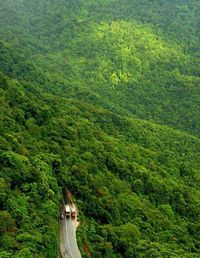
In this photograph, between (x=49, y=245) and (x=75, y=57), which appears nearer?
(x=49, y=245)

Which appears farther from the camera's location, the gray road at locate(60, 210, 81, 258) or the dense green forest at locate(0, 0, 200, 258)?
the dense green forest at locate(0, 0, 200, 258)

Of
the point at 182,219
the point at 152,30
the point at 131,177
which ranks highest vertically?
the point at 152,30

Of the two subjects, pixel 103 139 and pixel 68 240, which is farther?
pixel 103 139

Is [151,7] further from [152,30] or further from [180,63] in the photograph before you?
[180,63]

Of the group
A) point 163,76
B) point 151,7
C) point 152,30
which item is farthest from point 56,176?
point 151,7

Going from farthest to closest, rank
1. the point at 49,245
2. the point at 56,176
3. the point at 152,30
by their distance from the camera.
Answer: the point at 152,30
the point at 56,176
the point at 49,245

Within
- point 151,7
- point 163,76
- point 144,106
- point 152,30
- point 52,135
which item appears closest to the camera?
point 52,135
